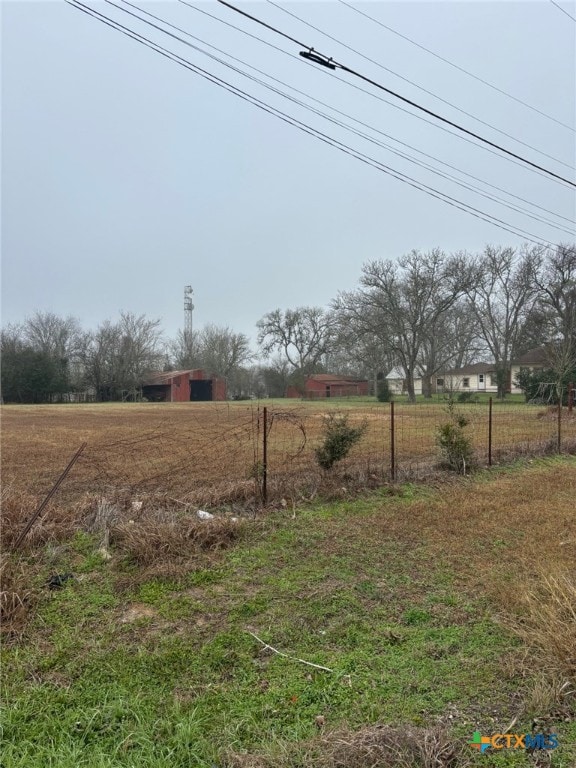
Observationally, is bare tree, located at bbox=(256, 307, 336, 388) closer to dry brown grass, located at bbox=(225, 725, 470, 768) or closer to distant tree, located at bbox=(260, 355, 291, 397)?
distant tree, located at bbox=(260, 355, 291, 397)

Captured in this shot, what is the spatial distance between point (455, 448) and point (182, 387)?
4802cm

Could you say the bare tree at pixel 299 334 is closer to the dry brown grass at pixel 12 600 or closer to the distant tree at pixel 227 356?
the distant tree at pixel 227 356

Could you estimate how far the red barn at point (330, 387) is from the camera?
57.5m

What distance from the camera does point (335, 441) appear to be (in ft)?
22.1

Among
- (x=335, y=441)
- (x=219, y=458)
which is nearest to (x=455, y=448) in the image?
(x=335, y=441)

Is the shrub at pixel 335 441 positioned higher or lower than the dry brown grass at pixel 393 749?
higher

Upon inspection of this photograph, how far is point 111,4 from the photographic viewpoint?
14.6 ft

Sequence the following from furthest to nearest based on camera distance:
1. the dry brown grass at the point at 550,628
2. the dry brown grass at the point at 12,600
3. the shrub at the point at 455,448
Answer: the shrub at the point at 455,448
the dry brown grass at the point at 12,600
the dry brown grass at the point at 550,628

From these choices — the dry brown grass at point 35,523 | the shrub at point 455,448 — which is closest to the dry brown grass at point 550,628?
the dry brown grass at point 35,523

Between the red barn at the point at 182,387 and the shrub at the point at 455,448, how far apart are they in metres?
45.2

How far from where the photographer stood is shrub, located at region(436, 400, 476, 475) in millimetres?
7859

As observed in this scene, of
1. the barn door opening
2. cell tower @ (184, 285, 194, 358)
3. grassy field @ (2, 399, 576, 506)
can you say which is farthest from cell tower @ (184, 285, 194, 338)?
grassy field @ (2, 399, 576, 506)

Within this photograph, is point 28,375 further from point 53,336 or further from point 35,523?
point 35,523

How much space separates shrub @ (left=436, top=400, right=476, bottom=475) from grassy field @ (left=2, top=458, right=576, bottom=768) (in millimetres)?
3100
